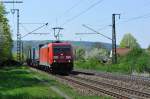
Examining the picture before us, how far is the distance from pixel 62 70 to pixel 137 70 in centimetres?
1229

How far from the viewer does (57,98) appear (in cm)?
2236

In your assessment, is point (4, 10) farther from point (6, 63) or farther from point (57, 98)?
point (57, 98)

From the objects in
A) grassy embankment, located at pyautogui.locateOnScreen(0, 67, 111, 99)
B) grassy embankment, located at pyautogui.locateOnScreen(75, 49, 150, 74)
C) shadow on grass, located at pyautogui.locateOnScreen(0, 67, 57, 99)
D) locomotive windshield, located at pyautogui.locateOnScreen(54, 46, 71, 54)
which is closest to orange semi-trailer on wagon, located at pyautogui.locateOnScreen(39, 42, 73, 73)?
locomotive windshield, located at pyautogui.locateOnScreen(54, 46, 71, 54)

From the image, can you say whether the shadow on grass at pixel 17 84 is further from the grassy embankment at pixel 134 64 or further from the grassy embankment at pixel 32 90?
the grassy embankment at pixel 134 64

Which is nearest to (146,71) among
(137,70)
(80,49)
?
(137,70)

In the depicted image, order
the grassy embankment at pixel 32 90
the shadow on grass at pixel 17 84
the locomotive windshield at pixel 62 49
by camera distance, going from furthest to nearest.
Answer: the locomotive windshield at pixel 62 49 → the grassy embankment at pixel 32 90 → the shadow on grass at pixel 17 84

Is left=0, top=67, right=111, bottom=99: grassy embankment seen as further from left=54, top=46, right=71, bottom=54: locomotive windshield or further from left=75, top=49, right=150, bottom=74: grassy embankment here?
left=75, top=49, right=150, bottom=74: grassy embankment

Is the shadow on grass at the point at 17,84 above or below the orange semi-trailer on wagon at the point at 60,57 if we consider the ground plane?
below

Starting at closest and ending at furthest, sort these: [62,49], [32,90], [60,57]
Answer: [32,90] → [60,57] → [62,49]

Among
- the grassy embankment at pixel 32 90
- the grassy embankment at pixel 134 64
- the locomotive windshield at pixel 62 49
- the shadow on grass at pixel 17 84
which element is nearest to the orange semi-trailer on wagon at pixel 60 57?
the locomotive windshield at pixel 62 49

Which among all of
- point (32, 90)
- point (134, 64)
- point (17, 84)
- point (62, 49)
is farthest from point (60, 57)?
point (32, 90)

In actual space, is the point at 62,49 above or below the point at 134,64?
above

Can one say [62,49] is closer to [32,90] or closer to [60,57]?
[60,57]

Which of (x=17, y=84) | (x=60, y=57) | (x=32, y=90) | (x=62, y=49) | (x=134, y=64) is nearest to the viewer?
(x=32, y=90)
